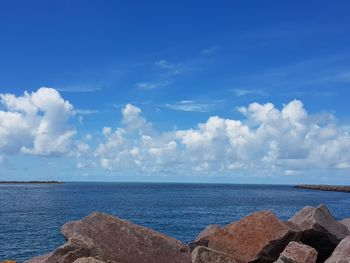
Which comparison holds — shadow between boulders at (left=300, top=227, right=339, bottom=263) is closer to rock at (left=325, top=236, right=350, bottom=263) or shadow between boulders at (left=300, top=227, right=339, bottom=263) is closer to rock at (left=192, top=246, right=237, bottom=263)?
rock at (left=325, top=236, right=350, bottom=263)

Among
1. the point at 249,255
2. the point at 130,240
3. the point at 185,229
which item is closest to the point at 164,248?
the point at 130,240

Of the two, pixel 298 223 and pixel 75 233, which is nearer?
pixel 75 233

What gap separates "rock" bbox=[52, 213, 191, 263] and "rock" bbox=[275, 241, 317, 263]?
3.05m

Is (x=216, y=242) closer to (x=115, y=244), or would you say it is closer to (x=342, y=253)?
(x=115, y=244)

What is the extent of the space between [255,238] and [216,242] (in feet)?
4.62

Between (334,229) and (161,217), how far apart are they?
41330 millimetres

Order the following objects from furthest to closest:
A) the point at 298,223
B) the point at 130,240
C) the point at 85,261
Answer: the point at 298,223, the point at 130,240, the point at 85,261

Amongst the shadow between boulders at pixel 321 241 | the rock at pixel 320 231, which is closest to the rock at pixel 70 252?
the rock at pixel 320 231

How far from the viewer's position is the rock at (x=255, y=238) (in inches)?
638

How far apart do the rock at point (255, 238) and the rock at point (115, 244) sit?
2.17 metres

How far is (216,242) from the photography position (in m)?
16.9

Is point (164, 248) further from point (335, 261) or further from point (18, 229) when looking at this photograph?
point (18, 229)

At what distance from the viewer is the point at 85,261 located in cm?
1108

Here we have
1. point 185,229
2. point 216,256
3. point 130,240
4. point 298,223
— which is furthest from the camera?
point 185,229
